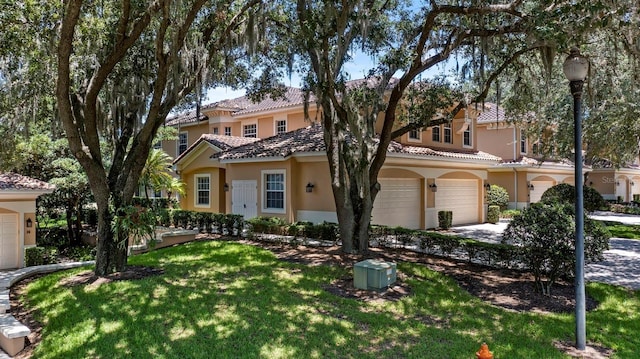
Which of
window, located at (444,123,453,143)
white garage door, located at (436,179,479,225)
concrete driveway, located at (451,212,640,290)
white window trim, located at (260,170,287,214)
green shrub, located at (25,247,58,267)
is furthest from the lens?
window, located at (444,123,453,143)

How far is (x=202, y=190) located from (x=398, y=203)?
397 inches

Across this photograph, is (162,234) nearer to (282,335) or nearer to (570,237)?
(282,335)

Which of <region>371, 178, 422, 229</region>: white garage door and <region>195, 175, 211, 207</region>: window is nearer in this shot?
<region>371, 178, 422, 229</region>: white garage door

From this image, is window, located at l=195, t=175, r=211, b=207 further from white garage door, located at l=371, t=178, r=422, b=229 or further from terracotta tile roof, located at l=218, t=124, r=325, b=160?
white garage door, located at l=371, t=178, r=422, b=229

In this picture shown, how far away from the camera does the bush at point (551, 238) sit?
7.69 metres

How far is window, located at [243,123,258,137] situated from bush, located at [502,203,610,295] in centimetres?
1831

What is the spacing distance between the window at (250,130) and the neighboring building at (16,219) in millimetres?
12867

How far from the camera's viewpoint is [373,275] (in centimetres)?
807

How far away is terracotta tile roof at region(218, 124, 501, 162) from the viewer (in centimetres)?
1620

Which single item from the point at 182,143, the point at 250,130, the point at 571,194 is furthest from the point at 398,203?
the point at 182,143

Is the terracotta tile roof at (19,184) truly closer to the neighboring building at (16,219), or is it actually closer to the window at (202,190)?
the neighboring building at (16,219)

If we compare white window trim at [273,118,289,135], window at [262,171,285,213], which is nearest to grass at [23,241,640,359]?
window at [262,171,285,213]

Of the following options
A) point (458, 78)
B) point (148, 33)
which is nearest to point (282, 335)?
point (148, 33)

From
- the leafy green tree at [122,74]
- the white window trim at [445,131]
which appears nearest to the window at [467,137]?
the white window trim at [445,131]
